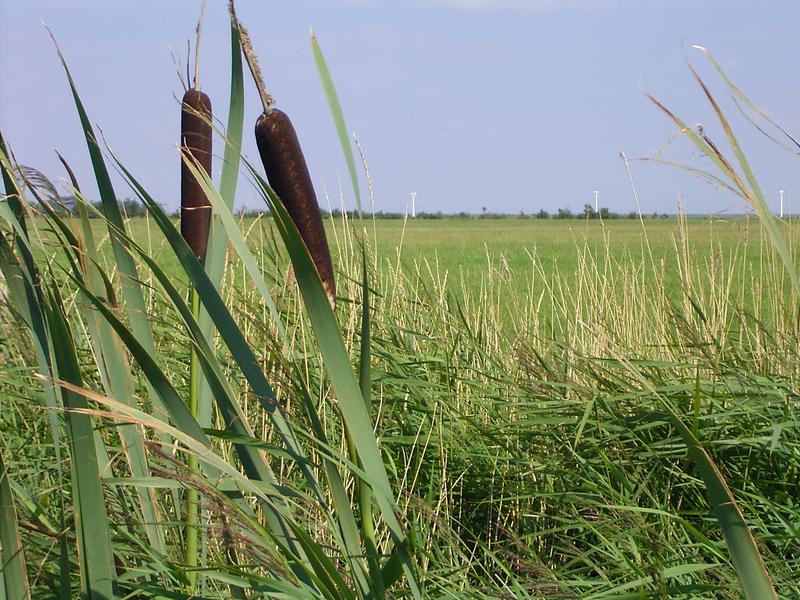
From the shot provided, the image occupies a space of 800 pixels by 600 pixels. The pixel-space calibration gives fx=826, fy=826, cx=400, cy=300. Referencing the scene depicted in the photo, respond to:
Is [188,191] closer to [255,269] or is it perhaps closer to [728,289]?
[255,269]

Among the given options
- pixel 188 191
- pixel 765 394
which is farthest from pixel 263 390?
pixel 765 394

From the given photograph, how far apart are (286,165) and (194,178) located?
0.80ft

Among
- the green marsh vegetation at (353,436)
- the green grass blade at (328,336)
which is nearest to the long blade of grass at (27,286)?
the green marsh vegetation at (353,436)

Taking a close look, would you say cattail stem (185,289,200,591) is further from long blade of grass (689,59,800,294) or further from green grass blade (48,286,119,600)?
long blade of grass (689,59,800,294)

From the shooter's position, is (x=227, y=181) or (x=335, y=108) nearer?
(x=335, y=108)

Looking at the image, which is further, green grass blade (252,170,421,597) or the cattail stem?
the cattail stem

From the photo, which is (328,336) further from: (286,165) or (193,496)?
(193,496)

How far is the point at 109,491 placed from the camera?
1.50 m

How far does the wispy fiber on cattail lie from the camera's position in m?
0.89

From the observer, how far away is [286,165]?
90 cm

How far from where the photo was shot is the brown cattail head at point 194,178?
42.9 inches

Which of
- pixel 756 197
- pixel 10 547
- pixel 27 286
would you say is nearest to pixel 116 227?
pixel 27 286

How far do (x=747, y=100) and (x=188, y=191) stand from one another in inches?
27.8

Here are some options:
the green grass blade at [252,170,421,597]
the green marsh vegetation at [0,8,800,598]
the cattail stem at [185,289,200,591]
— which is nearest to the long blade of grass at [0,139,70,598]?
the green marsh vegetation at [0,8,800,598]
